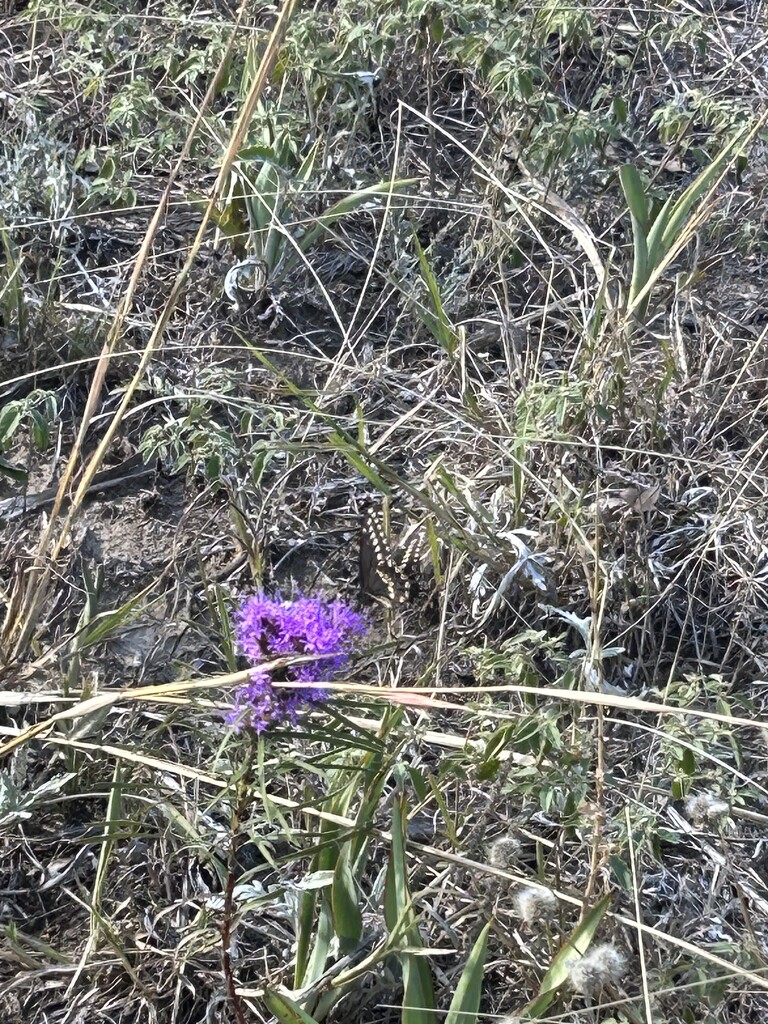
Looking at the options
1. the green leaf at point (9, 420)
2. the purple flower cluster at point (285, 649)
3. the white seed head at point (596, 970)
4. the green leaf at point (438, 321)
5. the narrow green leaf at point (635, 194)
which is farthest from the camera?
the narrow green leaf at point (635, 194)

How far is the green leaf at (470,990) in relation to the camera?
1.30 metres

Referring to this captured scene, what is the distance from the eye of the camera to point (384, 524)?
1.91 meters

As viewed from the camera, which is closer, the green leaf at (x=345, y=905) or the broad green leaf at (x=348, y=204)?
the green leaf at (x=345, y=905)

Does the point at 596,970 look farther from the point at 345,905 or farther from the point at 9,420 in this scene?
the point at 9,420

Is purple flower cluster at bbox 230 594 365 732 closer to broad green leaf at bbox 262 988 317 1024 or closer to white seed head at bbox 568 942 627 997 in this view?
broad green leaf at bbox 262 988 317 1024

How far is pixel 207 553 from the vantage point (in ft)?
6.56

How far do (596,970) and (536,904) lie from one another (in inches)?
3.9

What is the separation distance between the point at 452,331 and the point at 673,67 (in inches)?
48.7

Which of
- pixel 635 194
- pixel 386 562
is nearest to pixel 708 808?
pixel 386 562

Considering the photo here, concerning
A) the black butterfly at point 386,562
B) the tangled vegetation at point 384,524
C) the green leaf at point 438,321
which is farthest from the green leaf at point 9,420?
the green leaf at point 438,321

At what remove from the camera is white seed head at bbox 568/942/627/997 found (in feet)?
4.17

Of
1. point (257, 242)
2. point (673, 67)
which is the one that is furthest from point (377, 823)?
point (673, 67)

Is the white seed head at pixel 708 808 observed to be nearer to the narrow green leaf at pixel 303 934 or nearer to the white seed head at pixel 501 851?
the white seed head at pixel 501 851

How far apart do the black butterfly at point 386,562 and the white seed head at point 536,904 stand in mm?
639
